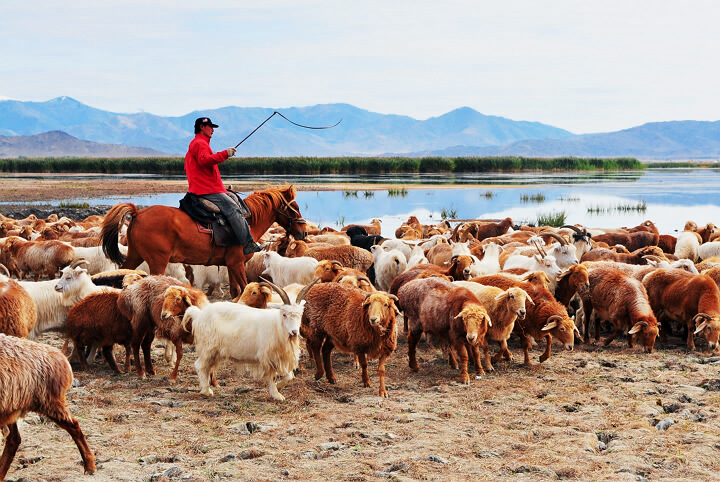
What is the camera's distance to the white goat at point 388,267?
12.2 m

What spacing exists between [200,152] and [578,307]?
234 inches

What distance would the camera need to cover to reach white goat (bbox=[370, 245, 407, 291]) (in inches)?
479

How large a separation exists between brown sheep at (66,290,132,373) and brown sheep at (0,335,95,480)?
→ 277 centimetres

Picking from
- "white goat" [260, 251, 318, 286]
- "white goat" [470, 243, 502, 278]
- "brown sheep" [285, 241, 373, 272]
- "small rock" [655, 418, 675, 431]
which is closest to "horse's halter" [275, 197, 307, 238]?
"white goat" [260, 251, 318, 286]

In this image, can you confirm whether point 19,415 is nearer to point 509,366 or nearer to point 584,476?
point 584,476

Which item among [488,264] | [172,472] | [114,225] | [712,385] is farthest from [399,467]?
[488,264]

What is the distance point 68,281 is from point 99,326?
101 cm

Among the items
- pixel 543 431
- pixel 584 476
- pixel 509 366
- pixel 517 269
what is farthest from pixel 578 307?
pixel 584 476

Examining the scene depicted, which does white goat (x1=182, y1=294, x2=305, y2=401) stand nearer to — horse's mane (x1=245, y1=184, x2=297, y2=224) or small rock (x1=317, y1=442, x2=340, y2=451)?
small rock (x1=317, y1=442, x2=340, y2=451)

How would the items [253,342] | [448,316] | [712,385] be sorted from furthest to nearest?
1. [448,316]
2. [712,385]
3. [253,342]

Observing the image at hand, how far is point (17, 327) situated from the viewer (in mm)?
7414

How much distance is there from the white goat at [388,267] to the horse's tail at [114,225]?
4.35 meters

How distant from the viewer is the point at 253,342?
7.17m

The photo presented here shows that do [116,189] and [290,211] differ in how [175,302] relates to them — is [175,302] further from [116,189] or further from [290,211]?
[116,189]
